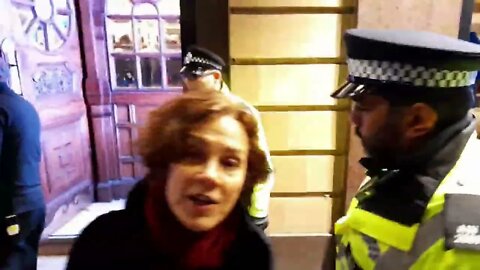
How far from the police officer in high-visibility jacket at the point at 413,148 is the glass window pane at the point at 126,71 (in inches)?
119

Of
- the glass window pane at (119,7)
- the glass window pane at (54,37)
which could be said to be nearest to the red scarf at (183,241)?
the glass window pane at (54,37)

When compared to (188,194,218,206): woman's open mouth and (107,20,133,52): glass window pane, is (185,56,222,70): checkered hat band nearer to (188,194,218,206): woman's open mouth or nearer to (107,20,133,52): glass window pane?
(188,194,218,206): woman's open mouth

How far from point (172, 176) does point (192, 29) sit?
4.14 ft

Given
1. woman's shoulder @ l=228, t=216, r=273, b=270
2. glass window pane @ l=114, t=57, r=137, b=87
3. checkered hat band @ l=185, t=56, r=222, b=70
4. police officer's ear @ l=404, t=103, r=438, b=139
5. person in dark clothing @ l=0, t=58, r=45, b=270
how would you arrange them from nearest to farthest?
woman's shoulder @ l=228, t=216, r=273, b=270, police officer's ear @ l=404, t=103, r=438, b=139, checkered hat band @ l=185, t=56, r=222, b=70, person in dark clothing @ l=0, t=58, r=45, b=270, glass window pane @ l=114, t=57, r=137, b=87

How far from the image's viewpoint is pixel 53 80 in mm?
3307

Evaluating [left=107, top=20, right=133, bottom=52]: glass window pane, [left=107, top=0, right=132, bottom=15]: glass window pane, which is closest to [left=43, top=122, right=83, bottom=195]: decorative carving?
[left=107, top=20, right=133, bottom=52]: glass window pane

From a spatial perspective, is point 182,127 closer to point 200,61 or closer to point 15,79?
point 200,61

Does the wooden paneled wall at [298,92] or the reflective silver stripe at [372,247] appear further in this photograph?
the wooden paneled wall at [298,92]

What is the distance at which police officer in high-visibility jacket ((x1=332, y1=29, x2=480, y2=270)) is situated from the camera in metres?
0.90

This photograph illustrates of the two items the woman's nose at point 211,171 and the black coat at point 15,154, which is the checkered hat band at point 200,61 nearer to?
the black coat at point 15,154

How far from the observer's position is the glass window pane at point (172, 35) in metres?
3.78

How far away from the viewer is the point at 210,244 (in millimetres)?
762

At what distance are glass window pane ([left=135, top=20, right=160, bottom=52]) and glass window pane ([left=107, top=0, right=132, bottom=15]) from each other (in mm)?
126

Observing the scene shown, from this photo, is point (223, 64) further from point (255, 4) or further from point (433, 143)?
point (433, 143)
